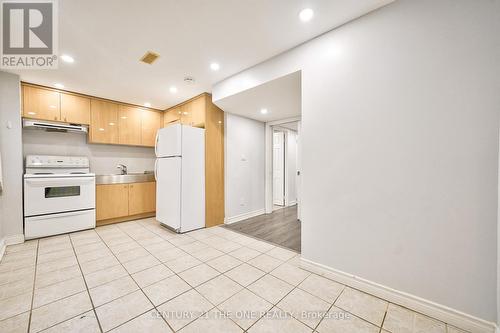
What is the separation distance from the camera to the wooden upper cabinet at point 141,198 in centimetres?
401

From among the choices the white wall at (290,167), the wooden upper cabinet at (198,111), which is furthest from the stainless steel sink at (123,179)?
the white wall at (290,167)

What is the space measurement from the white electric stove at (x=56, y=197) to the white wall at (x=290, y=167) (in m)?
4.57

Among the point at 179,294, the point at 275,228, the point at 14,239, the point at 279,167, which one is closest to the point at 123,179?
the point at 14,239

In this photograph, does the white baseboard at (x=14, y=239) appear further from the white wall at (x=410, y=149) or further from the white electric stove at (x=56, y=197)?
the white wall at (x=410, y=149)

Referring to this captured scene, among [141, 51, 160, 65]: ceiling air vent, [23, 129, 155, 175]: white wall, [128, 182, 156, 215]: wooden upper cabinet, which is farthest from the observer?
[128, 182, 156, 215]: wooden upper cabinet

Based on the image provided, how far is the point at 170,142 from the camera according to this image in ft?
10.9

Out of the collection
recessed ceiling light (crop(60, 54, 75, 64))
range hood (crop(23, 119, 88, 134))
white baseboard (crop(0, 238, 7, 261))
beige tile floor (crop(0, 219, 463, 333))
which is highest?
recessed ceiling light (crop(60, 54, 75, 64))

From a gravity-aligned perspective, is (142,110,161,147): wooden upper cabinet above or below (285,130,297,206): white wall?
above

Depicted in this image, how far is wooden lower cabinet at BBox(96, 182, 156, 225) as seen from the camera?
365cm

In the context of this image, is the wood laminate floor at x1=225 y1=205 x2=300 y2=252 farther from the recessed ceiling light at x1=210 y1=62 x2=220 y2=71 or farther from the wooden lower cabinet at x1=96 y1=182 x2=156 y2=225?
the recessed ceiling light at x1=210 y1=62 x2=220 y2=71

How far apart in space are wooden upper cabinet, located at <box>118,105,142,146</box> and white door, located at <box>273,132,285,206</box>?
11.6 ft

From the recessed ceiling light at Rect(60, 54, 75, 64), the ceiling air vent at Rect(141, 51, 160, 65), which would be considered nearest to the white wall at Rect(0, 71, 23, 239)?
the recessed ceiling light at Rect(60, 54, 75, 64)

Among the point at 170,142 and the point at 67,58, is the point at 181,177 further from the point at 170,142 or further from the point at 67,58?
the point at 67,58

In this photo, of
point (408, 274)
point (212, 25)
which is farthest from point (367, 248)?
point (212, 25)
